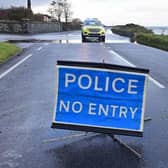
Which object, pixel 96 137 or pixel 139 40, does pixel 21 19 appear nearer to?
pixel 139 40

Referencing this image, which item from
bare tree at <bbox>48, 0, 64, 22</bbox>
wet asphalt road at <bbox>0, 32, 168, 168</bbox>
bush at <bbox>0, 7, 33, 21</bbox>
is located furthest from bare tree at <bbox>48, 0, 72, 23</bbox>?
wet asphalt road at <bbox>0, 32, 168, 168</bbox>

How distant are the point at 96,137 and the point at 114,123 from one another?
482 mm

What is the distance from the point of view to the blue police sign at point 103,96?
6102 millimetres

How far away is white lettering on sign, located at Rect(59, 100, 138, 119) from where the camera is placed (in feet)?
20.1

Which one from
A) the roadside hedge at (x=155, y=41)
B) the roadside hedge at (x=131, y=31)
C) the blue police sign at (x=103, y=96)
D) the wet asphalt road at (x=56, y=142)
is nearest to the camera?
the wet asphalt road at (x=56, y=142)

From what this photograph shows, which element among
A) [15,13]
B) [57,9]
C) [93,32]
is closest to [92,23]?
[93,32]

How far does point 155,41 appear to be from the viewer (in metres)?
29.8

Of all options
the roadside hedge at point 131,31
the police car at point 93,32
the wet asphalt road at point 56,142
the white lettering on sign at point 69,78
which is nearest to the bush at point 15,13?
the roadside hedge at point 131,31

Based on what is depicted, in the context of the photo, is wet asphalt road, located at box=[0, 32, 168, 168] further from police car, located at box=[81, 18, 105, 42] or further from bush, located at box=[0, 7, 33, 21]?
bush, located at box=[0, 7, 33, 21]

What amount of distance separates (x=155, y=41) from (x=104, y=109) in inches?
956

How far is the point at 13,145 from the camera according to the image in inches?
241

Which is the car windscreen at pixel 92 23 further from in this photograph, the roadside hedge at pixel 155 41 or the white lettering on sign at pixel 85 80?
the white lettering on sign at pixel 85 80

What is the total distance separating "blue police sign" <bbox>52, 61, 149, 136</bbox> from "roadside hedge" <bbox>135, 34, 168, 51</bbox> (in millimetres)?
20643

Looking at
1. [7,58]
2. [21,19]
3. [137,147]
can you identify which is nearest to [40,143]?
[137,147]
